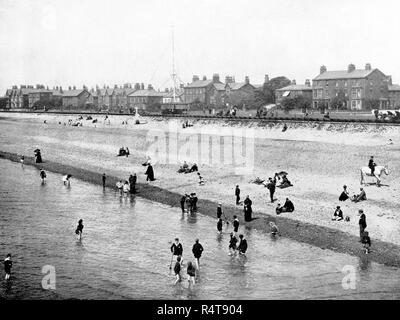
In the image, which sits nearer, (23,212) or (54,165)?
(23,212)

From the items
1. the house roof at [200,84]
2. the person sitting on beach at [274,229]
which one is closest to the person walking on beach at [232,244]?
the person sitting on beach at [274,229]

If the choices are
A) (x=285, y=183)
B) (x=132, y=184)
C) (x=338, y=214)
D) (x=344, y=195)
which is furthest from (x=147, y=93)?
(x=338, y=214)

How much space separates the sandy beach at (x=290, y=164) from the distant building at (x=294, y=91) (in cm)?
3767

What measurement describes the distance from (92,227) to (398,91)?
78.8 metres

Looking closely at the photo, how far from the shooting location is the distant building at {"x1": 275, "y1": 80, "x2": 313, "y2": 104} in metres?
96.6

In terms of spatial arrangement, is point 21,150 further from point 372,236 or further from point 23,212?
point 372,236

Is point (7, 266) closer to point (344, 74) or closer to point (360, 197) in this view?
point (360, 197)

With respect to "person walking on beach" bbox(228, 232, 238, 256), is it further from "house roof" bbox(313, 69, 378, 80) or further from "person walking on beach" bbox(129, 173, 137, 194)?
"house roof" bbox(313, 69, 378, 80)

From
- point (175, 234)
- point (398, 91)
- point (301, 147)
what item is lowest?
point (175, 234)

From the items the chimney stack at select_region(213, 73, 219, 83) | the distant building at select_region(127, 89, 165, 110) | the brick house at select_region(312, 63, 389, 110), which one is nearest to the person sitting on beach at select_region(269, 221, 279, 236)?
the brick house at select_region(312, 63, 389, 110)

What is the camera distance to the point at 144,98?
435ft

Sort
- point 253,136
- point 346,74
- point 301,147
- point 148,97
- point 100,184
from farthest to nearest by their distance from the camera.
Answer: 1. point 148,97
2. point 346,74
3. point 253,136
4. point 301,147
5. point 100,184
